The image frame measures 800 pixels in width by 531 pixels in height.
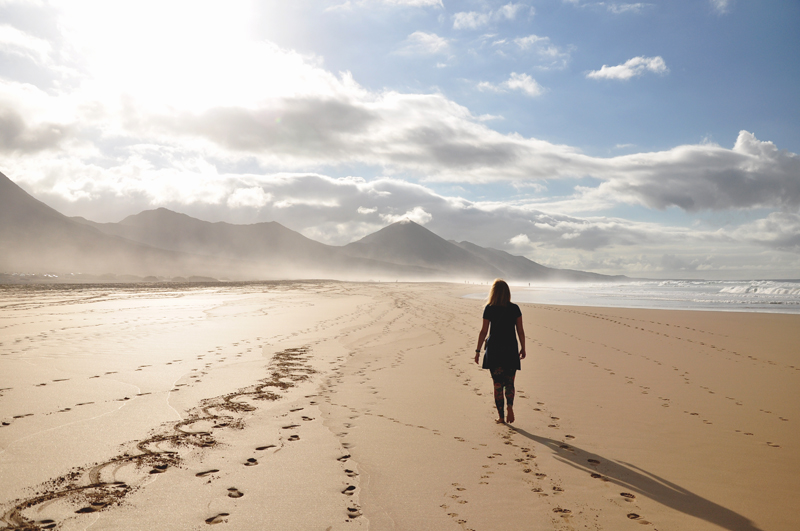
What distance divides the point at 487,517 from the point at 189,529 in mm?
2409

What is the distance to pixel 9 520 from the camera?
333 cm

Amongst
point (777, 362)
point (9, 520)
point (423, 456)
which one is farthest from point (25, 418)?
point (777, 362)

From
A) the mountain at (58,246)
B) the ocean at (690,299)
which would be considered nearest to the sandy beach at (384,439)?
the ocean at (690,299)

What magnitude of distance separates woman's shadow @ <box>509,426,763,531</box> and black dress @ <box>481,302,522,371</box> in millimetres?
1162

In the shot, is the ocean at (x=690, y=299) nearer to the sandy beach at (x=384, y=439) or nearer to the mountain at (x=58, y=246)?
the sandy beach at (x=384, y=439)

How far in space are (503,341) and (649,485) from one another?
250 cm

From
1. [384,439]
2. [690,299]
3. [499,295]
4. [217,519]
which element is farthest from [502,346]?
[690,299]

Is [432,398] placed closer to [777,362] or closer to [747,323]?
[777,362]

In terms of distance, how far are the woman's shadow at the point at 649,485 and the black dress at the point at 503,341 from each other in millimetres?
1162

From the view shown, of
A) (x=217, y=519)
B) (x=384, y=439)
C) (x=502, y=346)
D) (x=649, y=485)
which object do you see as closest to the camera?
(x=217, y=519)

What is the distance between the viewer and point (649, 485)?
14.3ft

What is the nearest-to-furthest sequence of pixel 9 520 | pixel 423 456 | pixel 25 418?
pixel 9 520
pixel 423 456
pixel 25 418

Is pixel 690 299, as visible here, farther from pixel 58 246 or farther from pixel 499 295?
pixel 58 246

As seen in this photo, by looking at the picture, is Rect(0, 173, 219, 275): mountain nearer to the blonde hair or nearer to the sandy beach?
the sandy beach
